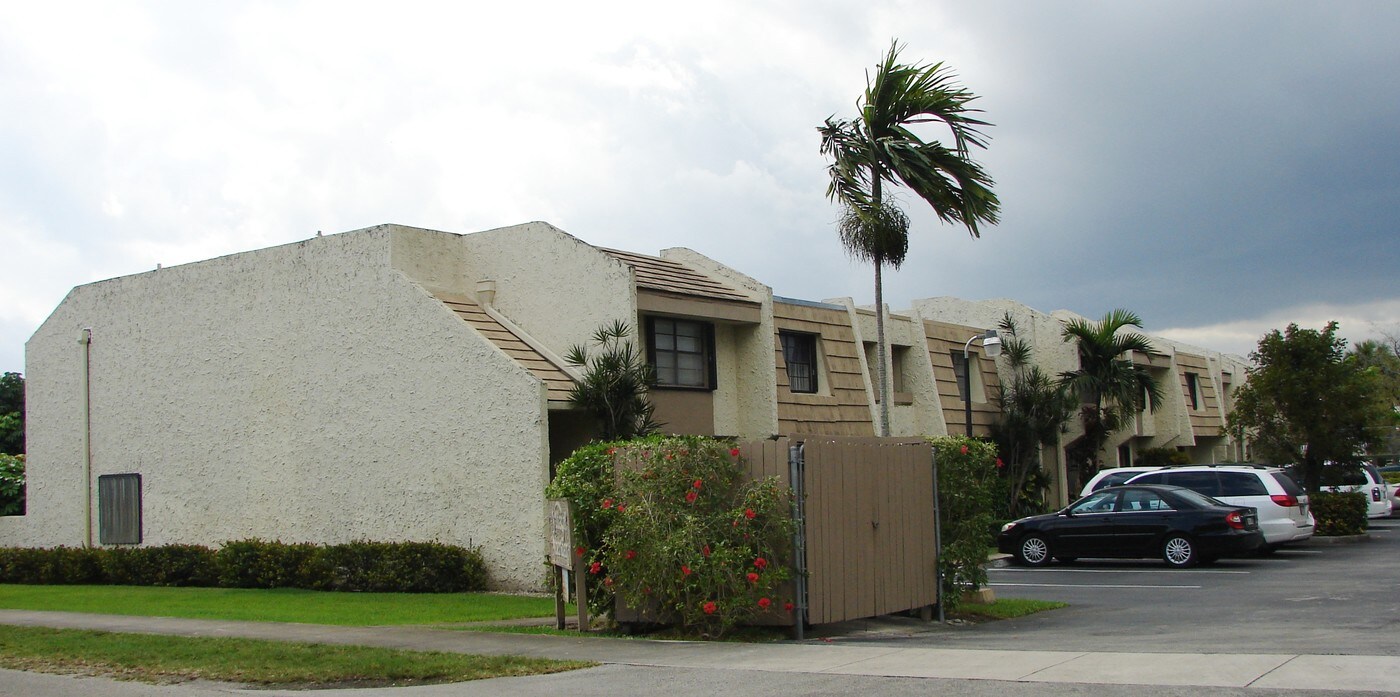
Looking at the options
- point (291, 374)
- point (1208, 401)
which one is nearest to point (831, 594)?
point (291, 374)

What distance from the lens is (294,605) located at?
16891 millimetres

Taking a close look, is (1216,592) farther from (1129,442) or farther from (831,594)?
(1129,442)

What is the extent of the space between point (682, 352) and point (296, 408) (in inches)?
261

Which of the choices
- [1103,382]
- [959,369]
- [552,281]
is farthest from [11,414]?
[1103,382]

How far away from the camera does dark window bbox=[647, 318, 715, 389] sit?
21.2m

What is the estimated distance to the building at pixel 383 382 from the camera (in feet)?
61.6

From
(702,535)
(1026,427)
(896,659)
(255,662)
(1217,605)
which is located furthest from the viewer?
(1026,427)

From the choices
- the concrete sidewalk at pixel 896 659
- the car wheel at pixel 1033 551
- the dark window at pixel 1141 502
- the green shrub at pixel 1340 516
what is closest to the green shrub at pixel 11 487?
the concrete sidewalk at pixel 896 659

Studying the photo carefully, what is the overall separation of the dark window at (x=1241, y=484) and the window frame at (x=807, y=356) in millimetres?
7589

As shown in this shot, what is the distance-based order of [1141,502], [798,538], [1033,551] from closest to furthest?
[798,538] < [1141,502] < [1033,551]

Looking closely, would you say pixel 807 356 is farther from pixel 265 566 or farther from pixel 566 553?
pixel 566 553

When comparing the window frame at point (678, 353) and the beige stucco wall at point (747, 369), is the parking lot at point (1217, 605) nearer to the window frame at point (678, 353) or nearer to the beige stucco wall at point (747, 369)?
the beige stucco wall at point (747, 369)

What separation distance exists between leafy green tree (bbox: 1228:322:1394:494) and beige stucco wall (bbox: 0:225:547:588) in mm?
17075

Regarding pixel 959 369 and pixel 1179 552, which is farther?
pixel 959 369
